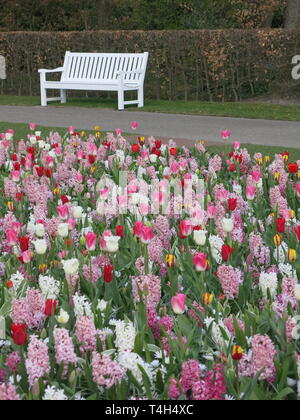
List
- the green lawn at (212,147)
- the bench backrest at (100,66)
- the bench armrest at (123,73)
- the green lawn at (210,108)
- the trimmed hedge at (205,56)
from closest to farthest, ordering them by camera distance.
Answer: the green lawn at (212,147), the green lawn at (210,108), the bench armrest at (123,73), the trimmed hedge at (205,56), the bench backrest at (100,66)

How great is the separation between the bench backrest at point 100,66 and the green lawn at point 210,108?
1.82ft

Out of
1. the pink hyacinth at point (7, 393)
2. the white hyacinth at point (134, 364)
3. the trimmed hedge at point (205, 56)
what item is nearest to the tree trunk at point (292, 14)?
the trimmed hedge at point (205, 56)

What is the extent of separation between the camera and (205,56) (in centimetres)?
1680

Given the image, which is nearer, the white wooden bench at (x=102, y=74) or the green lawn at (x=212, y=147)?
the green lawn at (x=212, y=147)

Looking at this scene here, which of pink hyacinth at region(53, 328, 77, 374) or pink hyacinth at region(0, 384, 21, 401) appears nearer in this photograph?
pink hyacinth at region(0, 384, 21, 401)

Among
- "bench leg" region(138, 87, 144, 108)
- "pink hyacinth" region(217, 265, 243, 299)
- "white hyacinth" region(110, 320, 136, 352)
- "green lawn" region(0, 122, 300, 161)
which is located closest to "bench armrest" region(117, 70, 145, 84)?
"bench leg" region(138, 87, 144, 108)

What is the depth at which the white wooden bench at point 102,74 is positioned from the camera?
16.1m

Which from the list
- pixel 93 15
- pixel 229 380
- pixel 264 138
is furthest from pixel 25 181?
pixel 93 15

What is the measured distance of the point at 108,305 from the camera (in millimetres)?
3248

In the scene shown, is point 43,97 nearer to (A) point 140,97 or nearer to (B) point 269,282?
(A) point 140,97

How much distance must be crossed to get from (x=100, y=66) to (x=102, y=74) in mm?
404

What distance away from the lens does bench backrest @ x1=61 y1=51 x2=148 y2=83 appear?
16688 millimetres

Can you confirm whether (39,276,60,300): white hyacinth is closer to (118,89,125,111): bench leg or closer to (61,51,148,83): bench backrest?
(118,89,125,111): bench leg

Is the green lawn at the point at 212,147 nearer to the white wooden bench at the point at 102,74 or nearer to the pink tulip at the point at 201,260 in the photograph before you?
the white wooden bench at the point at 102,74
